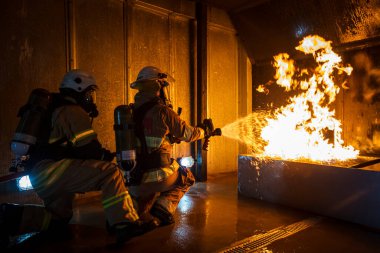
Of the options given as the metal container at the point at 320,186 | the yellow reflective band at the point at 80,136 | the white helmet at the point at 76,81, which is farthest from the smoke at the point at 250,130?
the yellow reflective band at the point at 80,136

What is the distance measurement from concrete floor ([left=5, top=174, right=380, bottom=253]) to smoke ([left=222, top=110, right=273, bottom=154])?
11.3 feet

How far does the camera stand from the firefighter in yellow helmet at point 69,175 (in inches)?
135

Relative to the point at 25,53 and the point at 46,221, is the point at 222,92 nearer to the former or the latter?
the point at 25,53

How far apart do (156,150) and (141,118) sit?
46 cm

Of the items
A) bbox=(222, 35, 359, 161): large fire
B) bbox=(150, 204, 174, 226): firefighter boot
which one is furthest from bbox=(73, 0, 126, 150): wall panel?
bbox=(222, 35, 359, 161): large fire

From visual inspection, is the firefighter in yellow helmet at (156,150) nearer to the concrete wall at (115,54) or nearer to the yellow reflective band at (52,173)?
the yellow reflective band at (52,173)

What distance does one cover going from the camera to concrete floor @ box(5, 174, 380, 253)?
3.54 metres

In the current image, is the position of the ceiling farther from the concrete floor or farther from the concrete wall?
the concrete floor

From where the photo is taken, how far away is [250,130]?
877cm

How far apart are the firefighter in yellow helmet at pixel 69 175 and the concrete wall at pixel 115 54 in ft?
5.09

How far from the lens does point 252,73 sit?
866 centimetres

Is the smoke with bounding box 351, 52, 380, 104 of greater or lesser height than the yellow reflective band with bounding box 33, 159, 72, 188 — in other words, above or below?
above

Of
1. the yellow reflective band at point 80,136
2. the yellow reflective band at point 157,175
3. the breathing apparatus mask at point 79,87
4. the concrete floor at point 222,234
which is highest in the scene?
the breathing apparatus mask at point 79,87

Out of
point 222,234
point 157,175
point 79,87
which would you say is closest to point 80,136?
point 79,87
